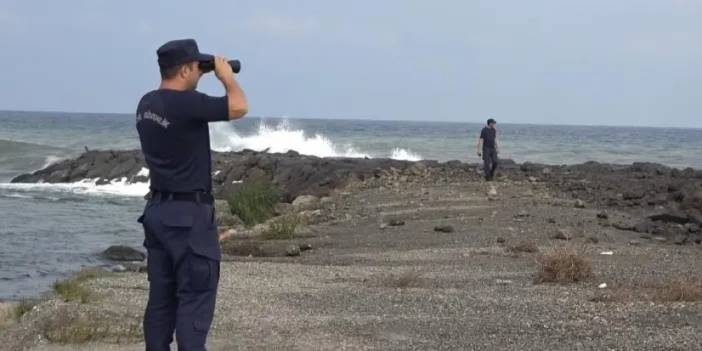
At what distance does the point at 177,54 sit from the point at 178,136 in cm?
41

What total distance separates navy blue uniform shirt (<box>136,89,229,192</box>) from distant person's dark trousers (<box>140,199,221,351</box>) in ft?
0.40

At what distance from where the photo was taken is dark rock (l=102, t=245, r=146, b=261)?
52.3 feet

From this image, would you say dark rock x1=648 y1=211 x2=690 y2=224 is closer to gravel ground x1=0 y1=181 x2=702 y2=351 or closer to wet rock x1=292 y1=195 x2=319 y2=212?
gravel ground x1=0 y1=181 x2=702 y2=351

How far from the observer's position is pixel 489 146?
23781 millimetres

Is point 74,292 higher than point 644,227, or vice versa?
point 74,292

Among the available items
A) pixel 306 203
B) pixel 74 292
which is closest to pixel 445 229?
pixel 306 203

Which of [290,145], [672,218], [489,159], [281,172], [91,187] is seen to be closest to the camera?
[672,218]

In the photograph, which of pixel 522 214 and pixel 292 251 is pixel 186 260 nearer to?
pixel 292 251

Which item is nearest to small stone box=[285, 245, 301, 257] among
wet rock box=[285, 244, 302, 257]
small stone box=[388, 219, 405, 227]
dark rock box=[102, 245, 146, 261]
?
wet rock box=[285, 244, 302, 257]

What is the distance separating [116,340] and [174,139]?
311 cm

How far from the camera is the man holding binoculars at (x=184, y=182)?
16.5 ft

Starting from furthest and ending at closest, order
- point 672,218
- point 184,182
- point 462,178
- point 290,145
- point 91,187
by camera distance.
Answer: point 290,145, point 91,187, point 462,178, point 672,218, point 184,182

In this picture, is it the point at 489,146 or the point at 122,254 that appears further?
the point at 489,146

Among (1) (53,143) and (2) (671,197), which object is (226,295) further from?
(1) (53,143)
